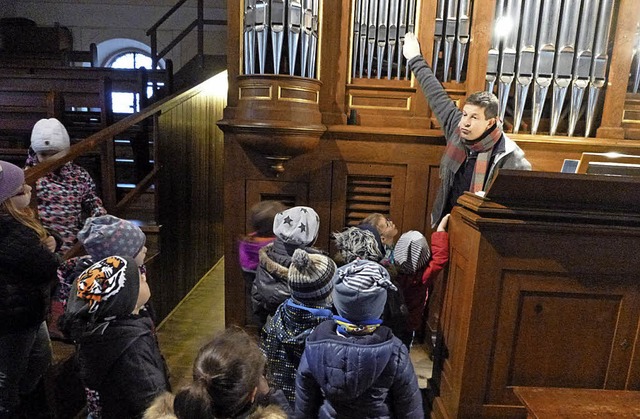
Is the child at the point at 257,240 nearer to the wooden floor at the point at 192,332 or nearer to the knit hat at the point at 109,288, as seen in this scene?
the wooden floor at the point at 192,332

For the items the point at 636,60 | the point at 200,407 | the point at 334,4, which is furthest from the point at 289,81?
the point at 636,60

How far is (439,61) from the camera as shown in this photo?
2963 mm

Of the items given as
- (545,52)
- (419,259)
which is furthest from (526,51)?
(419,259)

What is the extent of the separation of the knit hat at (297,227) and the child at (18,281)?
909mm

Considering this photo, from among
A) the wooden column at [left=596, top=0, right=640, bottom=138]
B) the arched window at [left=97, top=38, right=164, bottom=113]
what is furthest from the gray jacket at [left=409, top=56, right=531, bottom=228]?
the arched window at [left=97, top=38, right=164, bottom=113]

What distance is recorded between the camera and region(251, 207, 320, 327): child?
1.91m

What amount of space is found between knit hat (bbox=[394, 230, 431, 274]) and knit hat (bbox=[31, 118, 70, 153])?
225 centimetres

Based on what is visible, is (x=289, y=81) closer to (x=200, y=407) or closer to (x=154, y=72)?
(x=200, y=407)

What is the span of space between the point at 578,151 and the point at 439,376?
1.73 metres

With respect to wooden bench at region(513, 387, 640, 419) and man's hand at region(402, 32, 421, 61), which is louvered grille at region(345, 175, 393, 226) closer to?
man's hand at region(402, 32, 421, 61)

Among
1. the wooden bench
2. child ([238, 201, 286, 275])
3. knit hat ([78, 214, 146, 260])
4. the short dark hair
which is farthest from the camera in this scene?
child ([238, 201, 286, 275])

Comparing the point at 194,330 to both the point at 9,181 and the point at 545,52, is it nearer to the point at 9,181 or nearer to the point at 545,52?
the point at 9,181

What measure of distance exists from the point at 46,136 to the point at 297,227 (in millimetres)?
1931

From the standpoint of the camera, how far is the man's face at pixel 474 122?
7.23 feet
